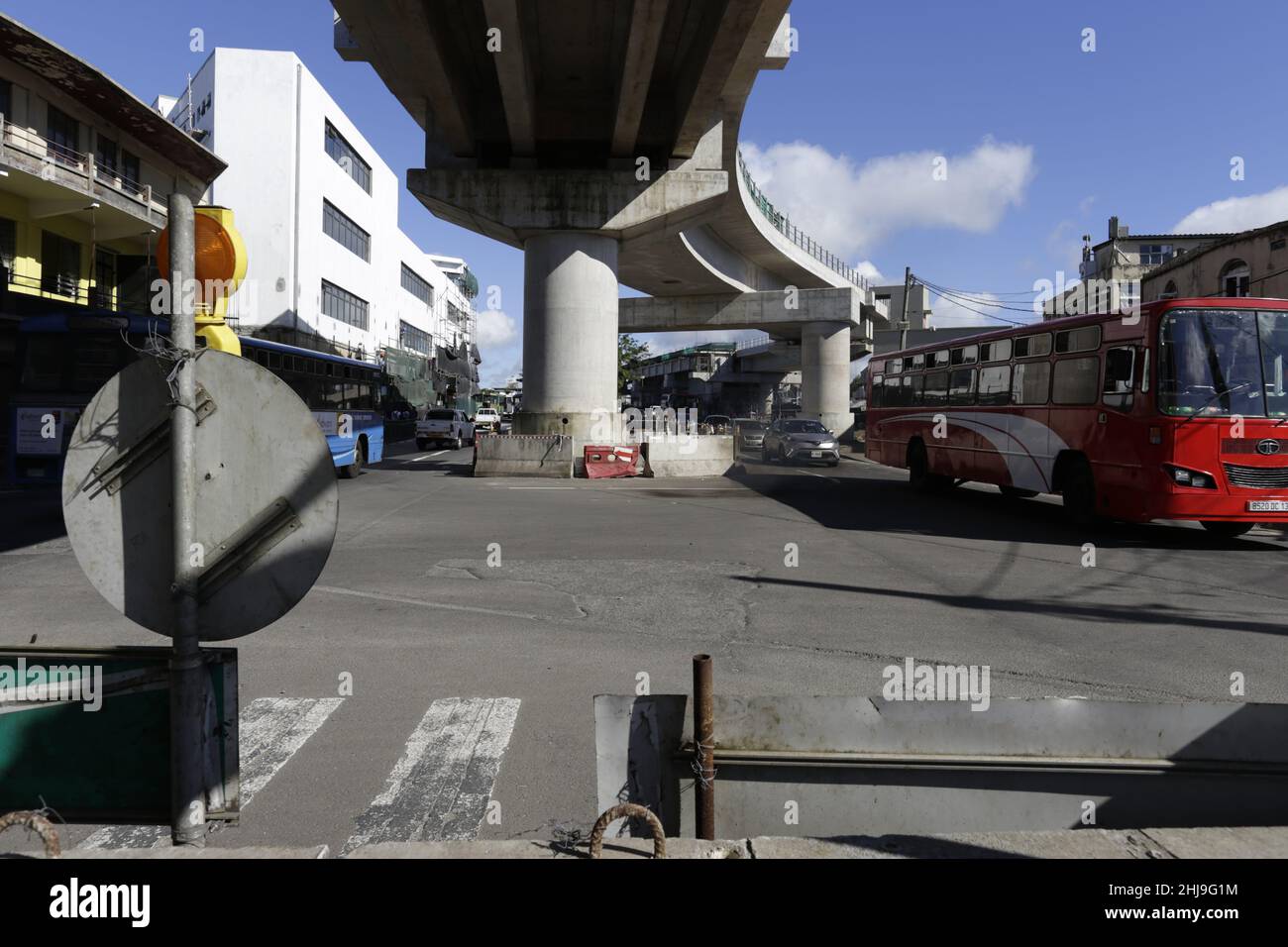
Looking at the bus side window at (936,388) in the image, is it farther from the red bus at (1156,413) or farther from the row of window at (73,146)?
the row of window at (73,146)

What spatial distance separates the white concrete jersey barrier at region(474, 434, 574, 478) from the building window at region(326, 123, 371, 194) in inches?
1250

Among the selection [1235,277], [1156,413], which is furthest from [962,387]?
[1235,277]

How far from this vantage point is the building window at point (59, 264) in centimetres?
2986

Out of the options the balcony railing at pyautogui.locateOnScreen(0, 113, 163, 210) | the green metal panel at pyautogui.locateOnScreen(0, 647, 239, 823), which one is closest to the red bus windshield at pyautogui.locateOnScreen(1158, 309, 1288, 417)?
the green metal panel at pyautogui.locateOnScreen(0, 647, 239, 823)

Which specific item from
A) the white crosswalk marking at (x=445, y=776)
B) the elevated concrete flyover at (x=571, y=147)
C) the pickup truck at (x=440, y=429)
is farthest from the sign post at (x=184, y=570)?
the pickup truck at (x=440, y=429)

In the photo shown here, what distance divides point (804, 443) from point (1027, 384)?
48.9 ft

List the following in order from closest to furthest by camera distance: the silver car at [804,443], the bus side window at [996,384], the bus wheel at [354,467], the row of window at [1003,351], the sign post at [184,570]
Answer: the sign post at [184,570]
the row of window at [1003,351]
the bus side window at [996,384]
the bus wheel at [354,467]
the silver car at [804,443]

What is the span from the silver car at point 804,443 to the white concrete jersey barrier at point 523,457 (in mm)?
9186

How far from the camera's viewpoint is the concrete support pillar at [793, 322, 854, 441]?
47875 millimetres

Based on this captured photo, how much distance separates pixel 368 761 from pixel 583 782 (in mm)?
1156

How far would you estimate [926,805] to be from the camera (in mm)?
3412

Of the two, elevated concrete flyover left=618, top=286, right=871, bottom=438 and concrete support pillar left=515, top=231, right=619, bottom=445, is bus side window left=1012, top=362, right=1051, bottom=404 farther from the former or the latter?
elevated concrete flyover left=618, top=286, right=871, bottom=438

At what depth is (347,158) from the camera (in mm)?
53062

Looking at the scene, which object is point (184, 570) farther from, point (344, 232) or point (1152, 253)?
point (1152, 253)
